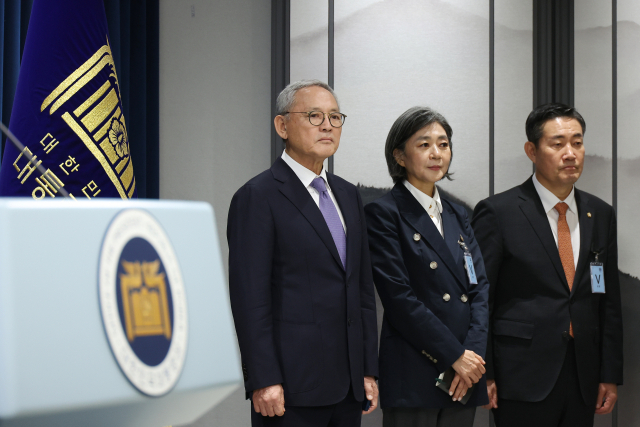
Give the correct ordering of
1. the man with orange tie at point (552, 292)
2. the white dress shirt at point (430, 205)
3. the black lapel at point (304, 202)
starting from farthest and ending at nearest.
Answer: the man with orange tie at point (552, 292) < the white dress shirt at point (430, 205) < the black lapel at point (304, 202)

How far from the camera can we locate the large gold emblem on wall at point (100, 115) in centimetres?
193

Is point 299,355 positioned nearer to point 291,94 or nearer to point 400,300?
point 400,300

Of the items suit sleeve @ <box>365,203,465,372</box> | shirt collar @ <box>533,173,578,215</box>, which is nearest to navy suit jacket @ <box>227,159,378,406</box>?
suit sleeve @ <box>365,203,465,372</box>

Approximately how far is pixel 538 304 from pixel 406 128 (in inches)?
33.3

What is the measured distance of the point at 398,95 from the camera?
291 centimetres

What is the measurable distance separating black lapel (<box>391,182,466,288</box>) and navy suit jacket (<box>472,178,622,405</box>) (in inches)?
13.0

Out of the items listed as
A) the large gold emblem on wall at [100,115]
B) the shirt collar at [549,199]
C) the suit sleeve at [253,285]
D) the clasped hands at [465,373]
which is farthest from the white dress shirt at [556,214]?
the large gold emblem on wall at [100,115]

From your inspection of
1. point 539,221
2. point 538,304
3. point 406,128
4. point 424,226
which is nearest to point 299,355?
point 424,226

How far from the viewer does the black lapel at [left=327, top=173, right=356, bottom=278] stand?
195 centimetres

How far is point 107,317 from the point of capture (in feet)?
1.96

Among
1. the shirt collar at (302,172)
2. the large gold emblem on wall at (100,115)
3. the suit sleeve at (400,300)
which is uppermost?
the large gold emblem on wall at (100,115)

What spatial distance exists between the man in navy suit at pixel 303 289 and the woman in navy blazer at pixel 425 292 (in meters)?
0.13

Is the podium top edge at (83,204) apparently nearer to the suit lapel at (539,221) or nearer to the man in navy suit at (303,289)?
the man in navy suit at (303,289)

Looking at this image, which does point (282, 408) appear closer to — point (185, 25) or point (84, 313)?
point (84, 313)
